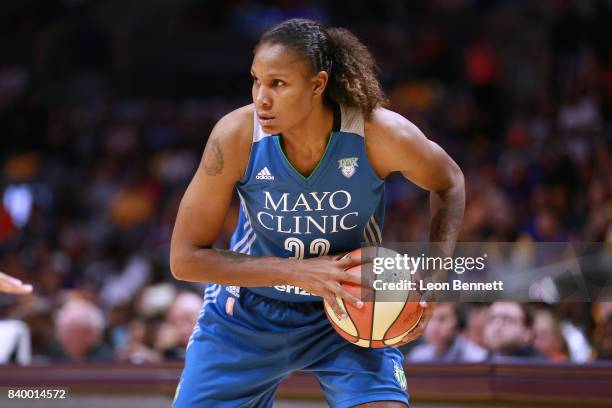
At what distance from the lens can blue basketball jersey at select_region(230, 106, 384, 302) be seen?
3344mm

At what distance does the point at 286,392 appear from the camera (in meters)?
5.00

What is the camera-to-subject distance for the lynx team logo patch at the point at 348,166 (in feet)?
11.0

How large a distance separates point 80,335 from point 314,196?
3101 millimetres

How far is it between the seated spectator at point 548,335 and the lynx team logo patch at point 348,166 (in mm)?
2247

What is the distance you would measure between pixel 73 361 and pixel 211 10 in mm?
7189

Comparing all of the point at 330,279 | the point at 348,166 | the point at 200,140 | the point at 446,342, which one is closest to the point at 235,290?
the point at 330,279

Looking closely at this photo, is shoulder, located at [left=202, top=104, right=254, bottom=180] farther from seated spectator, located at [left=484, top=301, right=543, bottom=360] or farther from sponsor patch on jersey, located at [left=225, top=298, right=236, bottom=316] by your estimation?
seated spectator, located at [left=484, top=301, right=543, bottom=360]

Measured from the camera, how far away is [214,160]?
10.8 ft

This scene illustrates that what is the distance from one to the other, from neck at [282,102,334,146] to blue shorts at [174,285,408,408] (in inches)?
23.8

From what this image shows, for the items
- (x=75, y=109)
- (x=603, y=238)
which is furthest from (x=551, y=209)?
(x=75, y=109)

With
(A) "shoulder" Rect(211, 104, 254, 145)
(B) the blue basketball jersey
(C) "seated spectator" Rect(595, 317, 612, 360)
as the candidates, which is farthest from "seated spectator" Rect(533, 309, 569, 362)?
(A) "shoulder" Rect(211, 104, 254, 145)

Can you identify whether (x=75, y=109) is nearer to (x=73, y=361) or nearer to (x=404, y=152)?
(x=73, y=361)

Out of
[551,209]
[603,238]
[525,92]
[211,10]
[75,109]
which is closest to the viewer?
[603,238]

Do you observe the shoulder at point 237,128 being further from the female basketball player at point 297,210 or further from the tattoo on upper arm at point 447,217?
the tattoo on upper arm at point 447,217
